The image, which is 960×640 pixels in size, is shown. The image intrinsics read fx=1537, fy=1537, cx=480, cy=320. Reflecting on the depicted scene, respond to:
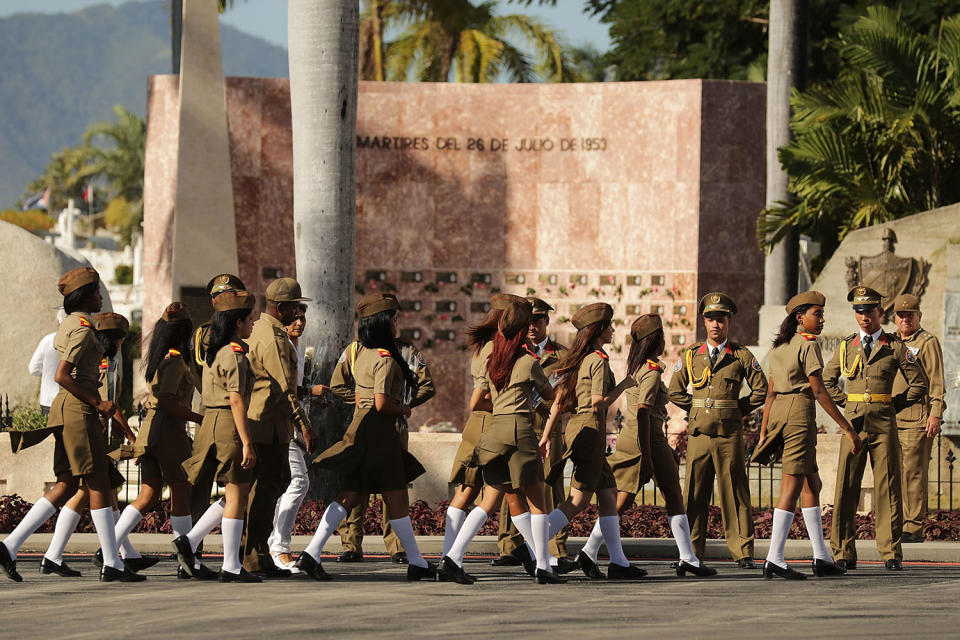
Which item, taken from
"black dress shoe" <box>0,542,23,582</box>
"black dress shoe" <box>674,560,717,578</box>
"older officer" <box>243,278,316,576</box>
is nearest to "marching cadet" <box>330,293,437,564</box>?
"older officer" <box>243,278,316,576</box>

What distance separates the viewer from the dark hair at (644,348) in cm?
1027

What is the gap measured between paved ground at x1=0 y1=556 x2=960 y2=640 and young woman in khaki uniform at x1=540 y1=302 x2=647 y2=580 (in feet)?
1.12

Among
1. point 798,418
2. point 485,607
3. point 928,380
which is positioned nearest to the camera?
point 485,607

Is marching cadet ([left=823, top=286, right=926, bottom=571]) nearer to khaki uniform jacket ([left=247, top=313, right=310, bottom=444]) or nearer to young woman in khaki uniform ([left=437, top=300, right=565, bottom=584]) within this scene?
young woman in khaki uniform ([left=437, top=300, right=565, bottom=584])

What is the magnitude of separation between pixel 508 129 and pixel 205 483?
12443mm

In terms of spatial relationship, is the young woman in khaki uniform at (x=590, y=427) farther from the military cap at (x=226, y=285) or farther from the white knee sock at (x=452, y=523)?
the military cap at (x=226, y=285)

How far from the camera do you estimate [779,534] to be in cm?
1020

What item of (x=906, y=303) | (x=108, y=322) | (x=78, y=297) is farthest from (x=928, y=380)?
(x=78, y=297)

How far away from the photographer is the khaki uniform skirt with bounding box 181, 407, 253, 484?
9531mm

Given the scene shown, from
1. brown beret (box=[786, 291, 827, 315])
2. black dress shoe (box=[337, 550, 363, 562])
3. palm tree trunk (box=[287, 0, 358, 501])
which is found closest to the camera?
brown beret (box=[786, 291, 827, 315])

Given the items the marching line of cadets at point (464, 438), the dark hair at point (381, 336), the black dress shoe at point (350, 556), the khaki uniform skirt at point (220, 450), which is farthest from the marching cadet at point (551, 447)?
the khaki uniform skirt at point (220, 450)

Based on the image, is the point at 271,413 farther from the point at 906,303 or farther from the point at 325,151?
the point at 906,303

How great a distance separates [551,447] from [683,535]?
1.12m

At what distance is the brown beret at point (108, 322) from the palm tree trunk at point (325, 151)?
11.5ft
